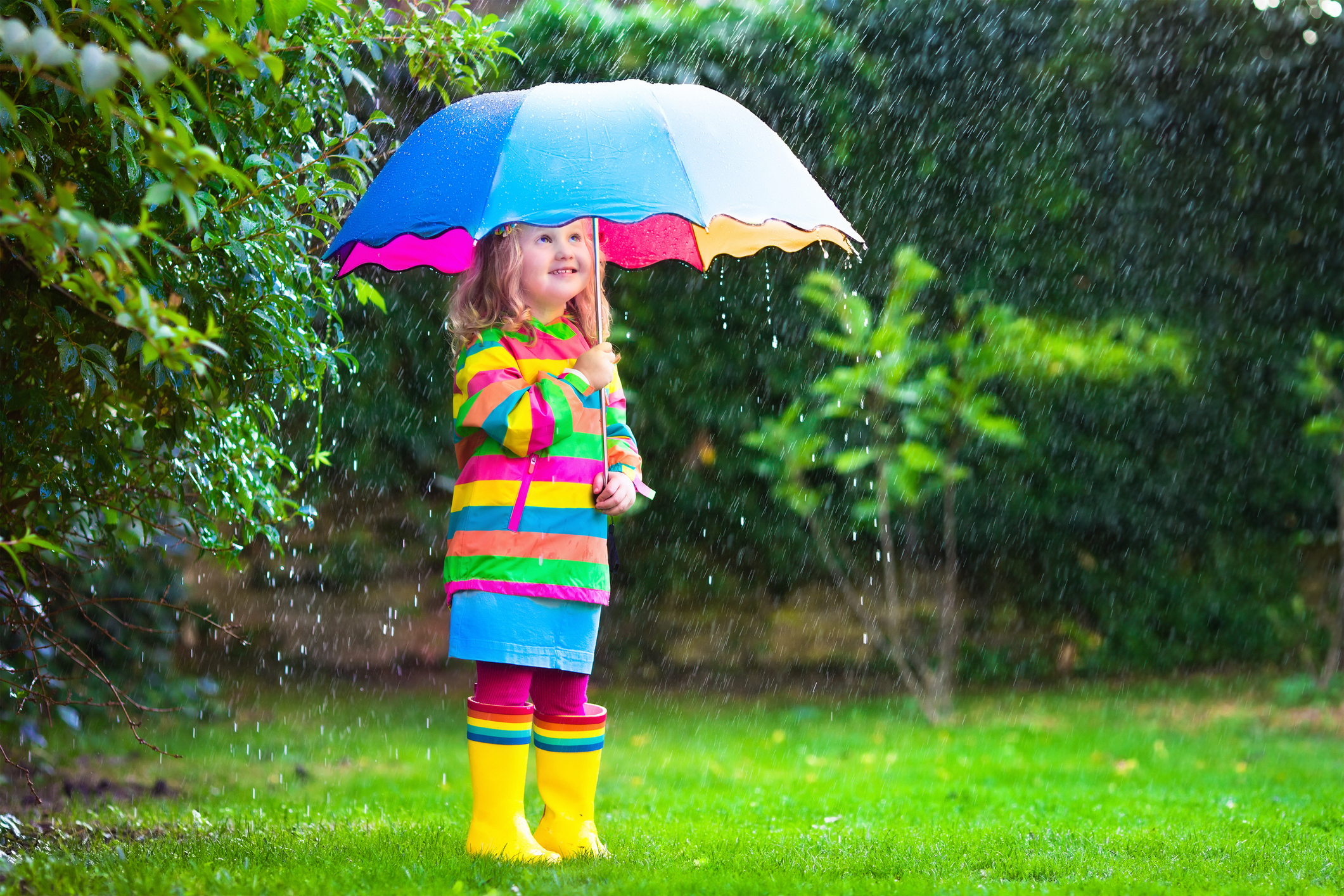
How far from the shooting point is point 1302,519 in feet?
26.3

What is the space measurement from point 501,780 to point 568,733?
0.21 metres

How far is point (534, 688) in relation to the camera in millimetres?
3273

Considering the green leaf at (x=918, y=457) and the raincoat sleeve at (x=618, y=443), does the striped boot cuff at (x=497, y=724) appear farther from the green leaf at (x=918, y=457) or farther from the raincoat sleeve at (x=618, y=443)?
the green leaf at (x=918, y=457)

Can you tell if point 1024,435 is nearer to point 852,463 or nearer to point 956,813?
point 852,463

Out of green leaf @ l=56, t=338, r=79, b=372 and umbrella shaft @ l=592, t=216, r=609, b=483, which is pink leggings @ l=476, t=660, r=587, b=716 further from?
green leaf @ l=56, t=338, r=79, b=372

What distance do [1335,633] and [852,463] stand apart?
336 centimetres

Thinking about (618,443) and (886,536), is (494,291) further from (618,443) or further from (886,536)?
(886,536)

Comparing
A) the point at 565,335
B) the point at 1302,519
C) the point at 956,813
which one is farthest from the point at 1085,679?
the point at 565,335

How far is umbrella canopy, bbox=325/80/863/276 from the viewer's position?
2.78 meters

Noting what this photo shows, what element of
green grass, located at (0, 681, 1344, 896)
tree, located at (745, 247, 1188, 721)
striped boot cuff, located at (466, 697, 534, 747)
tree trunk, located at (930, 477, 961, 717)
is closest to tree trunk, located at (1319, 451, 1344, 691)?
green grass, located at (0, 681, 1344, 896)

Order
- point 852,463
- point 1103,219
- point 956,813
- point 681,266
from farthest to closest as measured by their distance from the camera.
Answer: point 1103,219
point 681,266
point 852,463
point 956,813

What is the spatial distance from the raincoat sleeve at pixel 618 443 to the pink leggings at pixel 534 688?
0.53 m

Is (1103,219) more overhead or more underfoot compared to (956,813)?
more overhead

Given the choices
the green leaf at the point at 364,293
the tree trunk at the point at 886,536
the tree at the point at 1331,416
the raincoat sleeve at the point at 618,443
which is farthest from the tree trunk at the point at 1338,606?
the green leaf at the point at 364,293
